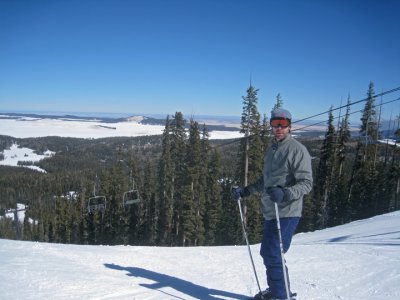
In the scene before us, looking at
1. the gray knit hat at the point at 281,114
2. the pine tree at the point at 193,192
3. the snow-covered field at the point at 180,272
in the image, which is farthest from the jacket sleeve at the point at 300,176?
the pine tree at the point at 193,192

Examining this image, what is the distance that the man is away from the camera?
409cm

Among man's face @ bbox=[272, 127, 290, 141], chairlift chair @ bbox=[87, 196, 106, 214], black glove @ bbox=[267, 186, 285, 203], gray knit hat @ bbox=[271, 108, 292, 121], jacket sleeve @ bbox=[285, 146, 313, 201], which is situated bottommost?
chairlift chair @ bbox=[87, 196, 106, 214]

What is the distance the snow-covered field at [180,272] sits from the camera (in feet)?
16.6

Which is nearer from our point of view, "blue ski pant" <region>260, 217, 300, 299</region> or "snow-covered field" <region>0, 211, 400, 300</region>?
"blue ski pant" <region>260, 217, 300, 299</region>

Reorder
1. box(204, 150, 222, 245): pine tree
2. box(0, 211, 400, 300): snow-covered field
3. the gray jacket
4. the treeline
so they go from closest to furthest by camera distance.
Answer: the gray jacket, box(0, 211, 400, 300): snow-covered field, the treeline, box(204, 150, 222, 245): pine tree

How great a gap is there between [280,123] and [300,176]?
72cm

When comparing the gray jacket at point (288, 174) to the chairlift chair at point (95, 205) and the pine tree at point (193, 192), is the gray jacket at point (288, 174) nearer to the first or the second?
the chairlift chair at point (95, 205)

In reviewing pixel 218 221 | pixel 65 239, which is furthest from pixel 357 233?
pixel 65 239

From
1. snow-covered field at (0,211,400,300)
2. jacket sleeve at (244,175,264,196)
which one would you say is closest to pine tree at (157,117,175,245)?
snow-covered field at (0,211,400,300)

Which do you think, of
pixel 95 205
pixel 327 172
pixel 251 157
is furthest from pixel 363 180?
pixel 95 205

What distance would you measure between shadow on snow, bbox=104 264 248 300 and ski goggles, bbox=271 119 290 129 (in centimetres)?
264

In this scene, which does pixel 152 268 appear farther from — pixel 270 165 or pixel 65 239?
pixel 65 239

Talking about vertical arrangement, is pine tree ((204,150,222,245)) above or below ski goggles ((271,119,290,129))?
below

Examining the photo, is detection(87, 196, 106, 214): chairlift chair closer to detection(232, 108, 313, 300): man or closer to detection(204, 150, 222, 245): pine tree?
detection(204, 150, 222, 245): pine tree
